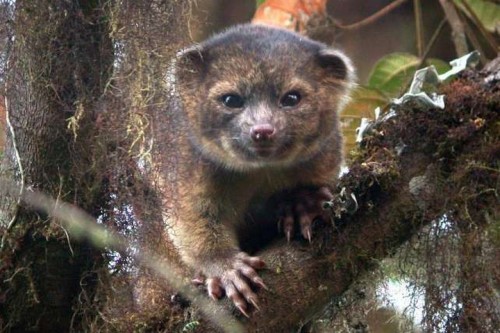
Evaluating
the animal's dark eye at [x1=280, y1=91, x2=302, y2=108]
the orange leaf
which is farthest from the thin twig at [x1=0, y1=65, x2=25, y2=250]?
the orange leaf

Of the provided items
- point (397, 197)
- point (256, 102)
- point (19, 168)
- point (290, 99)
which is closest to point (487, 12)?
point (290, 99)

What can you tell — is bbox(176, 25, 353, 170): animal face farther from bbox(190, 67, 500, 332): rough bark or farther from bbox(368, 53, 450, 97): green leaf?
bbox(368, 53, 450, 97): green leaf

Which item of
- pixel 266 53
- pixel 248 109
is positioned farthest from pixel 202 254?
pixel 266 53

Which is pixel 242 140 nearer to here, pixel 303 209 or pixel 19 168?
pixel 303 209

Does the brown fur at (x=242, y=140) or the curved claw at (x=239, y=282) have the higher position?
the brown fur at (x=242, y=140)

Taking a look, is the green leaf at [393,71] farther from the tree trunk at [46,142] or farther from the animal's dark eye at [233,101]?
the tree trunk at [46,142]

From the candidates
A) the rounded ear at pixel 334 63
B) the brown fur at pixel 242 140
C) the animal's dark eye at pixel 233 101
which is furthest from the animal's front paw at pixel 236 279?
the rounded ear at pixel 334 63

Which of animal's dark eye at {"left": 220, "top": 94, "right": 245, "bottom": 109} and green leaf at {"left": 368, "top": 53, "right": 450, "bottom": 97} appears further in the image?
green leaf at {"left": 368, "top": 53, "right": 450, "bottom": 97}
